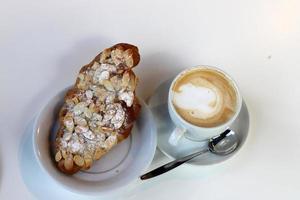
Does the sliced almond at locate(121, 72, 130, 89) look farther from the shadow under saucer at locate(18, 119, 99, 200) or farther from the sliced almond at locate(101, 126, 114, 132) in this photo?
the shadow under saucer at locate(18, 119, 99, 200)

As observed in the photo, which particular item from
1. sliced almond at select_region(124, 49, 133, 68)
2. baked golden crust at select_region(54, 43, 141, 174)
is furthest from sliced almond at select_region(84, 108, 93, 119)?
sliced almond at select_region(124, 49, 133, 68)

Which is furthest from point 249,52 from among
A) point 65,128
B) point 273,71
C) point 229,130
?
point 65,128

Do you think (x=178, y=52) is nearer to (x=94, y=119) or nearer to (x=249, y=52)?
(x=249, y=52)

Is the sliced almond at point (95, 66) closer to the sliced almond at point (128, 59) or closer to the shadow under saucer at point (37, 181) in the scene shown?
the sliced almond at point (128, 59)

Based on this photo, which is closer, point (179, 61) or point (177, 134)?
point (177, 134)

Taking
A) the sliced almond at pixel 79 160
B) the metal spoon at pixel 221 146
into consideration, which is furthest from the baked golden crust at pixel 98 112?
the metal spoon at pixel 221 146

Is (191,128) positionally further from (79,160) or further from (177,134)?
(79,160)

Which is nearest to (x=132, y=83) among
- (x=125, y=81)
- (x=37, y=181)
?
(x=125, y=81)
